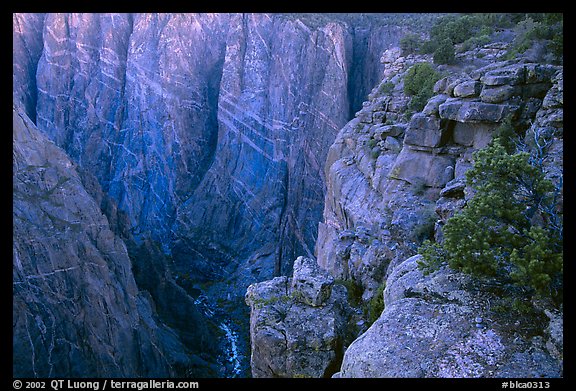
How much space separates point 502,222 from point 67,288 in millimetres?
20034

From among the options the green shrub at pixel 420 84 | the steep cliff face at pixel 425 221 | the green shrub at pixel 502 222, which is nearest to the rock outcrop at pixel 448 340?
the steep cliff face at pixel 425 221

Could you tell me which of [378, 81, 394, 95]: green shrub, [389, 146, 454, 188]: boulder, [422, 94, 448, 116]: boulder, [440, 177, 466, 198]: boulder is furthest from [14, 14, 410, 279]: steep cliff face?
[440, 177, 466, 198]: boulder

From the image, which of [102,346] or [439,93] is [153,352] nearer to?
[102,346]

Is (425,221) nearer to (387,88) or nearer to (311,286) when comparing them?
(311,286)

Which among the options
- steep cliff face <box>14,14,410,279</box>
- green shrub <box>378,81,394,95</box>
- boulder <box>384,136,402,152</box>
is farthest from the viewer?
steep cliff face <box>14,14,410,279</box>

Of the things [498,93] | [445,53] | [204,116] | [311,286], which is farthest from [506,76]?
[204,116]

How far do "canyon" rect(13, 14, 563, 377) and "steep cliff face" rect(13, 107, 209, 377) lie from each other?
0.09 m

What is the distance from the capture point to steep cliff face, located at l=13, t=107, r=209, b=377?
19.9 metres

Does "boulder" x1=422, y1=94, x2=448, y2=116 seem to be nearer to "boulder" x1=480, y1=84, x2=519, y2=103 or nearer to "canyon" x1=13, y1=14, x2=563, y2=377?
"canyon" x1=13, y1=14, x2=563, y2=377

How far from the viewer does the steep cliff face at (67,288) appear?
19906 mm

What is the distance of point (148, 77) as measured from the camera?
5116 centimetres

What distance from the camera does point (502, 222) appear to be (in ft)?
25.3

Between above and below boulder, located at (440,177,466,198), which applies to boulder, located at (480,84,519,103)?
above
